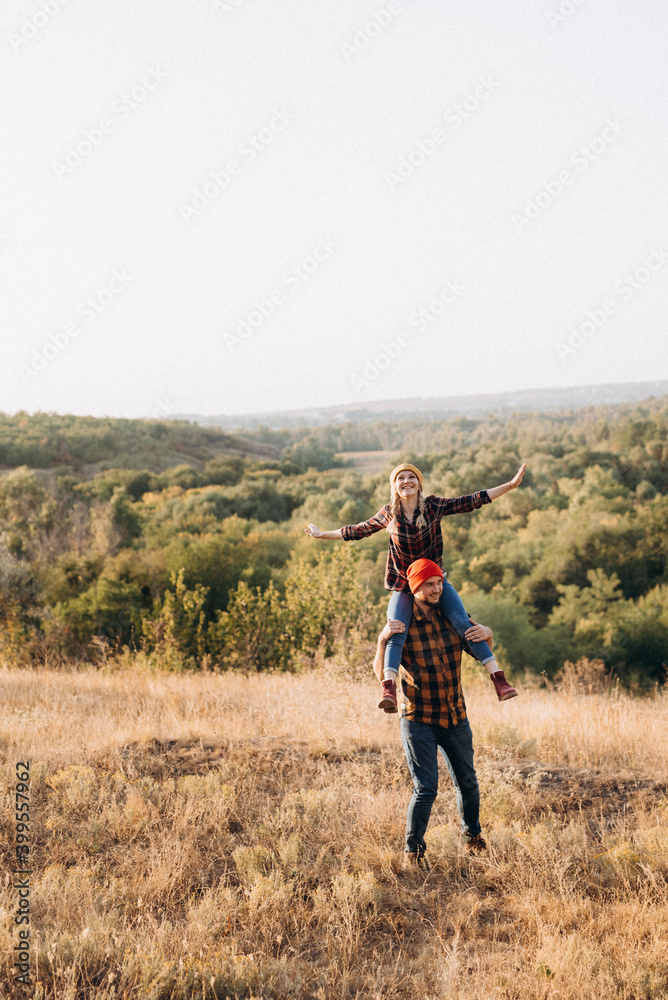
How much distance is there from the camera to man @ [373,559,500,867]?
12.0 ft

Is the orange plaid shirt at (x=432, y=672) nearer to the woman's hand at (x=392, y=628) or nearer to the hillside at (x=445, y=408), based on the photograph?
the woman's hand at (x=392, y=628)

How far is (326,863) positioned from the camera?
12.9ft

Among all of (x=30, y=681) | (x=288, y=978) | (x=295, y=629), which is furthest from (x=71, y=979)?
(x=295, y=629)

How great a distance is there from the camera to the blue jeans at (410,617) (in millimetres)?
3578

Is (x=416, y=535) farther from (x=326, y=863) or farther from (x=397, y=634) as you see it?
(x=326, y=863)

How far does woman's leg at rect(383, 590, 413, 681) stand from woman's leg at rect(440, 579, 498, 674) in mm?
200

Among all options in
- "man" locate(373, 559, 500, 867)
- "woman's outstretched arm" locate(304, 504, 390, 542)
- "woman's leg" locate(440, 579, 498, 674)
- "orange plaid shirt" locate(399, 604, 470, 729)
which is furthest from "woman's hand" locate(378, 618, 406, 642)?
"woman's outstretched arm" locate(304, 504, 390, 542)

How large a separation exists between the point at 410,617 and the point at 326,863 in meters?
1.59

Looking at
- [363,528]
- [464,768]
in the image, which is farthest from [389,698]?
[363,528]

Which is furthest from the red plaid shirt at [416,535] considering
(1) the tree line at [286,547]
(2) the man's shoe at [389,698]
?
(1) the tree line at [286,547]

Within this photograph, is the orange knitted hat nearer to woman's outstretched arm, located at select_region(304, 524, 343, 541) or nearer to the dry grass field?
woman's outstretched arm, located at select_region(304, 524, 343, 541)

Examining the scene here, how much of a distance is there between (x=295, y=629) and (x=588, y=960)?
44.0 ft

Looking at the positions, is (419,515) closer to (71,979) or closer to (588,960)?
(588,960)

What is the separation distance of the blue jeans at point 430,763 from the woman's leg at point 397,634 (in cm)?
39
